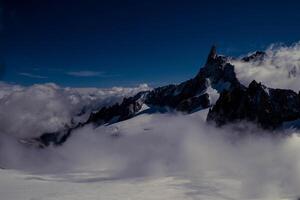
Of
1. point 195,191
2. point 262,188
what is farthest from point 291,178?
point 195,191

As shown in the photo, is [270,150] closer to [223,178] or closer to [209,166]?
[209,166]

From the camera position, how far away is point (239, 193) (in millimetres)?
98875

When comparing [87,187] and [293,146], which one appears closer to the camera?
[87,187]

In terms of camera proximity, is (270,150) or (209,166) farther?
(270,150)

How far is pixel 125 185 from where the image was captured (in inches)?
4124

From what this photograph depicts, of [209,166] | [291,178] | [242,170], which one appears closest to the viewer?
[291,178]

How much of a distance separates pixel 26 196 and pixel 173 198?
93.3 feet

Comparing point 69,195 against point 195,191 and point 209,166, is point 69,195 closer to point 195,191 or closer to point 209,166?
point 195,191

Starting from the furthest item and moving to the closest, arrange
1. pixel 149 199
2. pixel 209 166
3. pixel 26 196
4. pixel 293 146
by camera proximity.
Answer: pixel 293 146 → pixel 209 166 → pixel 149 199 → pixel 26 196

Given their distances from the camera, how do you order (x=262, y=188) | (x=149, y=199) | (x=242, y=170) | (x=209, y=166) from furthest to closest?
1. (x=209, y=166)
2. (x=242, y=170)
3. (x=262, y=188)
4. (x=149, y=199)

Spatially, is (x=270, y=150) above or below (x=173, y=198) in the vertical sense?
above

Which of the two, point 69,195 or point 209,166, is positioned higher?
point 209,166

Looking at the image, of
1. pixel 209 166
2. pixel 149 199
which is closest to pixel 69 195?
pixel 149 199

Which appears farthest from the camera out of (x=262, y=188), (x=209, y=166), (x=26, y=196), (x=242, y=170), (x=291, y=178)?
(x=209, y=166)
